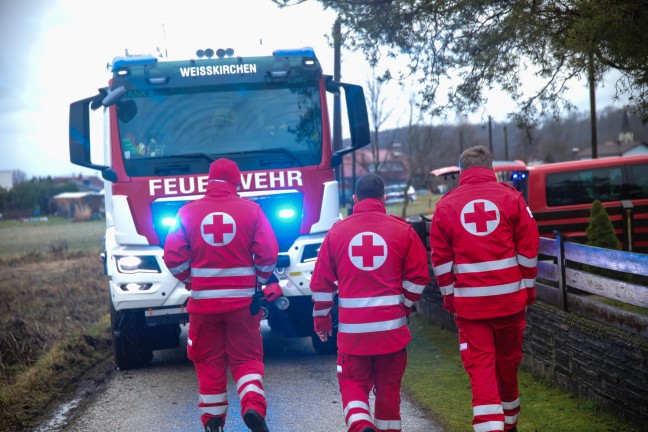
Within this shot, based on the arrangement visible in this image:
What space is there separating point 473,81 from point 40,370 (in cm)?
614

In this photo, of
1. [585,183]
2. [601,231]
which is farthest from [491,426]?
[585,183]

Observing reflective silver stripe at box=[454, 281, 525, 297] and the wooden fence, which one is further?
the wooden fence

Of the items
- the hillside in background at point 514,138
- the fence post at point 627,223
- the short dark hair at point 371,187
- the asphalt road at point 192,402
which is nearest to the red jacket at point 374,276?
the short dark hair at point 371,187

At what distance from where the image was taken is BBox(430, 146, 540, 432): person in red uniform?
4.83 metres

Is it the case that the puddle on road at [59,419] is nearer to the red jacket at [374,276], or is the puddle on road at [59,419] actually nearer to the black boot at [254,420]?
the black boot at [254,420]

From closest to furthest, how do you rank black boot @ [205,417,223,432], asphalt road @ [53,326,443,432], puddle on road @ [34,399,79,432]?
black boot @ [205,417,223,432]
asphalt road @ [53,326,443,432]
puddle on road @ [34,399,79,432]

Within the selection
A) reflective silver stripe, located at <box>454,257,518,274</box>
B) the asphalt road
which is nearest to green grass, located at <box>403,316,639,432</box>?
the asphalt road

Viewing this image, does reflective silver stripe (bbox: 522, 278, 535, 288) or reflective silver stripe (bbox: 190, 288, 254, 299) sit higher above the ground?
reflective silver stripe (bbox: 522, 278, 535, 288)

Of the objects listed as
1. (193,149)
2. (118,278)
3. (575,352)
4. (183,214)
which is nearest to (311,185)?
(193,149)

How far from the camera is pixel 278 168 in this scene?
8.29m

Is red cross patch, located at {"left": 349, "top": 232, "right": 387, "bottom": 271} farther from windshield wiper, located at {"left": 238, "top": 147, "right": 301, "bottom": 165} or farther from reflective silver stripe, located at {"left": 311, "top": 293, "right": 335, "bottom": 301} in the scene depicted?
windshield wiper, located at {"left": 238, "top": 147, "right": 301, "bottom": 165}

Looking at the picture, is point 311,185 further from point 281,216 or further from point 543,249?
point 543,249

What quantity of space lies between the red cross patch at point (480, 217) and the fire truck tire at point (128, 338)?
15.7 ft

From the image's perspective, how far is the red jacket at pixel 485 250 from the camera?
484 centimetres
